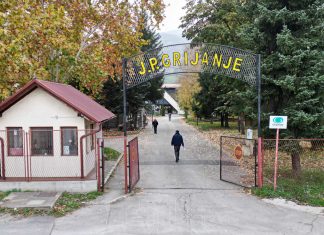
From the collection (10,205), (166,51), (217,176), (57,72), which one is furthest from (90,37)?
(10,205)

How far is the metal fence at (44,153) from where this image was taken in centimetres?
1385

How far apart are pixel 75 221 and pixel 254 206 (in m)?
5.32

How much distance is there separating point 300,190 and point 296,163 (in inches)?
89.5

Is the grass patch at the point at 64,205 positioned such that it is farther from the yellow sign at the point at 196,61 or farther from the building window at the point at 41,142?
the yellow sign at the point at 196,61

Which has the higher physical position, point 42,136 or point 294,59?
point 294,59

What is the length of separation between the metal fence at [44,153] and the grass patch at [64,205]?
1.22 m

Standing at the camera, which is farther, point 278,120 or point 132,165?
point 132,165

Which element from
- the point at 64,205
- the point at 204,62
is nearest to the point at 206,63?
the point at 204,62

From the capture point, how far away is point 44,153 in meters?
13.9

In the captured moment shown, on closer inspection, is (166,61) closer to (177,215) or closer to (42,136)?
(42,136)

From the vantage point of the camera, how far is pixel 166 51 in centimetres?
1465

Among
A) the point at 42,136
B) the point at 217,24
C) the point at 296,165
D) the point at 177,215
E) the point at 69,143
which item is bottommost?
the point at 177,215

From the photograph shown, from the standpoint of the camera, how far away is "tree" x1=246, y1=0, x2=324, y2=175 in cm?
1391

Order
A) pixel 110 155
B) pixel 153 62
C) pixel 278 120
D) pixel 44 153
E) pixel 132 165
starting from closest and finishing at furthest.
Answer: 1. pixel 278 120
2. pixel 132 165
3. pixel 44 153
4. pixel 153 62
5. pixel 110 155
